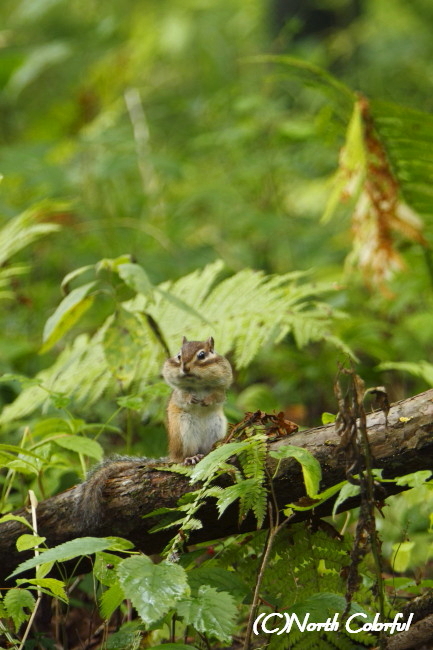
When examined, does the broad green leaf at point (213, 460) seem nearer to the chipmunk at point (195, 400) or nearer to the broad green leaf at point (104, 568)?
the broad green leaf at point (104, 568)

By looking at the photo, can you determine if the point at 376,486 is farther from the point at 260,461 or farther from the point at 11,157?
the point at 11,157

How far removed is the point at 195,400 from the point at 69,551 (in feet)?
3.22

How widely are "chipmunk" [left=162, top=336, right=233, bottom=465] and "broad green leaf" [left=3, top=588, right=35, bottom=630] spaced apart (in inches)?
29.3

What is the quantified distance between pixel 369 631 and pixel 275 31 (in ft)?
25.5

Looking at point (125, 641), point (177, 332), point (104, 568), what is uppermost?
point (104, 568)

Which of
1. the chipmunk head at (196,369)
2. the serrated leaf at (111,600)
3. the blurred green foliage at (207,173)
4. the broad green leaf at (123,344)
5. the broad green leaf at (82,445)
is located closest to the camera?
the serrated leaf at (111,600)

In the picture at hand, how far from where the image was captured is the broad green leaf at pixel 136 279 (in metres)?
2.54

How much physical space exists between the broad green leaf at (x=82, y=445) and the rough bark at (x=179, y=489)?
97mm

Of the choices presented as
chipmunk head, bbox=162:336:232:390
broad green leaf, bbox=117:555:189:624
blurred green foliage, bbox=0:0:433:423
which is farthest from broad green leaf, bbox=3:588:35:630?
blurred green foliage, bbox=0:0:433:423

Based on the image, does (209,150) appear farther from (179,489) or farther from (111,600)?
(111,600)

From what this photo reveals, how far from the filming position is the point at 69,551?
1.76 m

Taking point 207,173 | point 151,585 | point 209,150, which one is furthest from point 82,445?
point 207,173

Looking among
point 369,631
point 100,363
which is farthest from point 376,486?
point 100,363

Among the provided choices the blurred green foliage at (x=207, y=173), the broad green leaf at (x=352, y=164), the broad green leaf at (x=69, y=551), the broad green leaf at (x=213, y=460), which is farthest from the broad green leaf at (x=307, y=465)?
the broad green leaf at (x=352, y=164)
